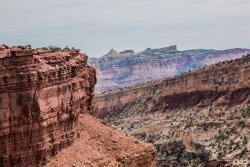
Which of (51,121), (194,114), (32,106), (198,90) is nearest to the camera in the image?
(32,106)

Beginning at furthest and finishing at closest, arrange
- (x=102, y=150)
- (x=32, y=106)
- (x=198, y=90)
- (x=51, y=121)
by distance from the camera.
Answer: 1. (x=198, y=90)
2. (x=102, y=150)
3. (x=51, y=121)
4. (x=32, y=106)

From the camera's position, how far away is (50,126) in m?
33.2

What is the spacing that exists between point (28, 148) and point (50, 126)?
196 centimetres

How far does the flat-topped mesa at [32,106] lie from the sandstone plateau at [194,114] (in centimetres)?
4110

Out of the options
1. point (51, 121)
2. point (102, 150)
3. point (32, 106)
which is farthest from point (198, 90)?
point (32, 106)

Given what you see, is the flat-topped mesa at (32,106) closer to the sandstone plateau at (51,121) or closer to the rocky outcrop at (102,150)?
the sandstone plateau at (51,121)

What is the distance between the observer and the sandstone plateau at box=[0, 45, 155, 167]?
3083cm

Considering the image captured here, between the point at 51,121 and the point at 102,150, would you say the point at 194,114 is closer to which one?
the point at 102,150

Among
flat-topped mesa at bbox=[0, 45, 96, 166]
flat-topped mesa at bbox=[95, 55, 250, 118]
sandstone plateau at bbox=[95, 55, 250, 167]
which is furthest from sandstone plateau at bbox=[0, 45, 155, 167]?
flat-topped mesa at bbox=[95, 55, 250, 118]

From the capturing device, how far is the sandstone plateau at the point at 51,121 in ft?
101

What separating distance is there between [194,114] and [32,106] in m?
75.9

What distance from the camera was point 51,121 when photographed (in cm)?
3325

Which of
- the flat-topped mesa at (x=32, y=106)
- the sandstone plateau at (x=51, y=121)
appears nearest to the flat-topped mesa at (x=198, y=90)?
the sandstone plateau at (x=51, y=121)

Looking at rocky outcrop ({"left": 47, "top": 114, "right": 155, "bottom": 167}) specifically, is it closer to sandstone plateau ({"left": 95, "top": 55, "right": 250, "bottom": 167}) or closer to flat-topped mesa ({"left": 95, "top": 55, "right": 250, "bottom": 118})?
sandstone plateau ({"left": 95, "top": 55, "right": 250, "bottom": 167})
